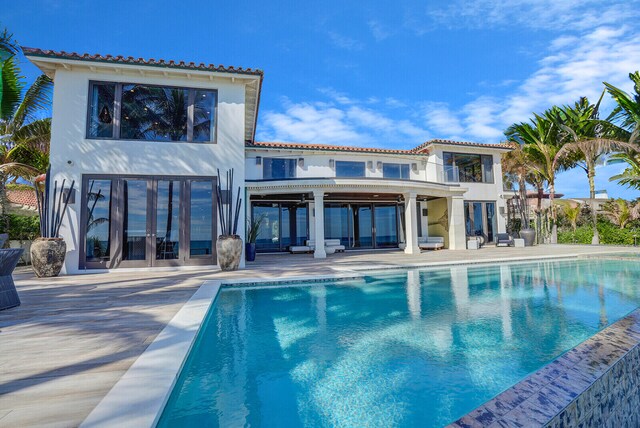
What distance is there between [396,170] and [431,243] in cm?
445

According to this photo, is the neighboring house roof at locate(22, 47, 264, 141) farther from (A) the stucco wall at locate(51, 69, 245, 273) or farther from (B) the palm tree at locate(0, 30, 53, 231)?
(B) the palm tree at locate(0, 30, 53, 231)

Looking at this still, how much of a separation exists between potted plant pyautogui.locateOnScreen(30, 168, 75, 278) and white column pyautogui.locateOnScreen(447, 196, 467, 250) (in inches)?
612

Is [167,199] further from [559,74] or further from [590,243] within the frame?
[590,243]

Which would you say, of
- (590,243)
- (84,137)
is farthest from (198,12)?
(590,243)

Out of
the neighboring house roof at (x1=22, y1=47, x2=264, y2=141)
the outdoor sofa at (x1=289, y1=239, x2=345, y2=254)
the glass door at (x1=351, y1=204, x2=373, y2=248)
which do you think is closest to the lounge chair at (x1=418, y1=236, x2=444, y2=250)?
the glass door at (x1=351, y1=204, x2=373, y2=248)

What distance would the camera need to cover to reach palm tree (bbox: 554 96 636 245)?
17.0 m

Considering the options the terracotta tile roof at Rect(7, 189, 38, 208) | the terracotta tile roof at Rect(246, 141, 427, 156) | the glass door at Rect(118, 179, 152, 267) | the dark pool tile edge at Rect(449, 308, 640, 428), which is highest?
the terracotta tile roof at Rect(246, 141, 427, 156)

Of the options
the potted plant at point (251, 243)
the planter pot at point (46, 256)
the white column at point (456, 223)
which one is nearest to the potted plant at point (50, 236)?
the planter pot at point (46, 256)

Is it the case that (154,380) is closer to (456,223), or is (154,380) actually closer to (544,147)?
(456,223)

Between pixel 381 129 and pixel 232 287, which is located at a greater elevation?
pixel 381 129

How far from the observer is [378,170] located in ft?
57.2

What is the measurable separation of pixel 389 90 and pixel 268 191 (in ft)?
48.4

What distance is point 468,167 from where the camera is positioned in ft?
62.0

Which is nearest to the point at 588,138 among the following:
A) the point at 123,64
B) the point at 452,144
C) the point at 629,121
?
the point at 629,121
